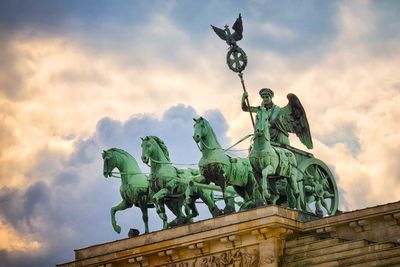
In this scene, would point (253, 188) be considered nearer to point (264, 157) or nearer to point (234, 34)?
point (264, 157)

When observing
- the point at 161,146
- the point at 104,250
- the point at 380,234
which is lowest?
the point at 380,234

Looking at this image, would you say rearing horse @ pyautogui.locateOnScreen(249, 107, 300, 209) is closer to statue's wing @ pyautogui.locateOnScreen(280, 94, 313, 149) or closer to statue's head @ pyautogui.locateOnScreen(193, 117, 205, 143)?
statue's head @ pyautogui.locateOnScreen(193, 117, 205, 143)

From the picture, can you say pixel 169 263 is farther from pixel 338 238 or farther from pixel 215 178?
pixel 338 238

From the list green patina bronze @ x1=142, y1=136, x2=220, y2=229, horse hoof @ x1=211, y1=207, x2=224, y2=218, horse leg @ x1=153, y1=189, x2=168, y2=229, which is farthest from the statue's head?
horse leg @ x1=153, y1=189, x2=168, y2=229

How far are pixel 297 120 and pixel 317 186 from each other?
259 centimetres

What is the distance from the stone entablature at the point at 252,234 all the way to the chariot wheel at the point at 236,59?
5.71 meters

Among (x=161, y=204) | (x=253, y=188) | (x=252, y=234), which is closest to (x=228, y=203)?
(x=253, y=188)

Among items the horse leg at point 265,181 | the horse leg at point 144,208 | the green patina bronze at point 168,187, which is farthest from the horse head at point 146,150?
the horse leg at point 265,181

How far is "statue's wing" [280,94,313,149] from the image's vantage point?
1630 inches

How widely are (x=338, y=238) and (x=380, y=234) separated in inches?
47.2

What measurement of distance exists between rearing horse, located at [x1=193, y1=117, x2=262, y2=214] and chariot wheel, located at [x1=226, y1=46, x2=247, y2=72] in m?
3.30

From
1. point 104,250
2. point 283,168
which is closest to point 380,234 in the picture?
point 283,168

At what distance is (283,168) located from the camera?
37.8 meters

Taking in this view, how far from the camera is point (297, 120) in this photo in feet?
136
